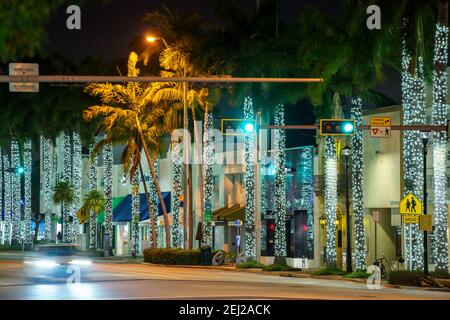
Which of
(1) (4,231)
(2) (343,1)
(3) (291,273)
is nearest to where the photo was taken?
(2) (343,1)

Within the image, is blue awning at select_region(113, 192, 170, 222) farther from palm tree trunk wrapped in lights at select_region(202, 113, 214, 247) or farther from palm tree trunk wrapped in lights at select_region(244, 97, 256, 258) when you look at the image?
palm tree trunk wrapped in lights at select_region(244, 97, 256, 258)

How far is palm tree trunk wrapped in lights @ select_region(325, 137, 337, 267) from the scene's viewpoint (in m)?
49.2

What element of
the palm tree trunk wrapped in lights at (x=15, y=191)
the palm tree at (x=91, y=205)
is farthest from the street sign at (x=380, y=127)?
the palm tree trunk wrapped in lights at (x=15, y=191)

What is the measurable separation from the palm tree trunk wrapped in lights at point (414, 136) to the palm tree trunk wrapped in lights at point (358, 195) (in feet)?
12.0

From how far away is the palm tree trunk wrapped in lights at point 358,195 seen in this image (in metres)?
45.8

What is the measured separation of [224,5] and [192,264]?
15.6 m

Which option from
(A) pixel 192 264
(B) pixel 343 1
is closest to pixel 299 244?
(A) pixel 192 264

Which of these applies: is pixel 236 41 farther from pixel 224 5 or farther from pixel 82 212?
pixel 82 212

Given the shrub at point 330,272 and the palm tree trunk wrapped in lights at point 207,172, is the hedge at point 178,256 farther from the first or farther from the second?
the shrub at point 330,272

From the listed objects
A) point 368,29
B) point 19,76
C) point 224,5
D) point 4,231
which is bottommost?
point 4,231

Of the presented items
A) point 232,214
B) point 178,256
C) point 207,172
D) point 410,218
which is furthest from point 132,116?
point 410,218

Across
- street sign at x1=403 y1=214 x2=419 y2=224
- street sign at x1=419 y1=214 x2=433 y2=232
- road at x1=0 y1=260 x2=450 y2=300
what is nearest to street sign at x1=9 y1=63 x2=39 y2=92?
road at x1=0 y1=260 x2=450 y2=300

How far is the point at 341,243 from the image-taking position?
5850 cm

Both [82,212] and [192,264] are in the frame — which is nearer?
[192,264]
